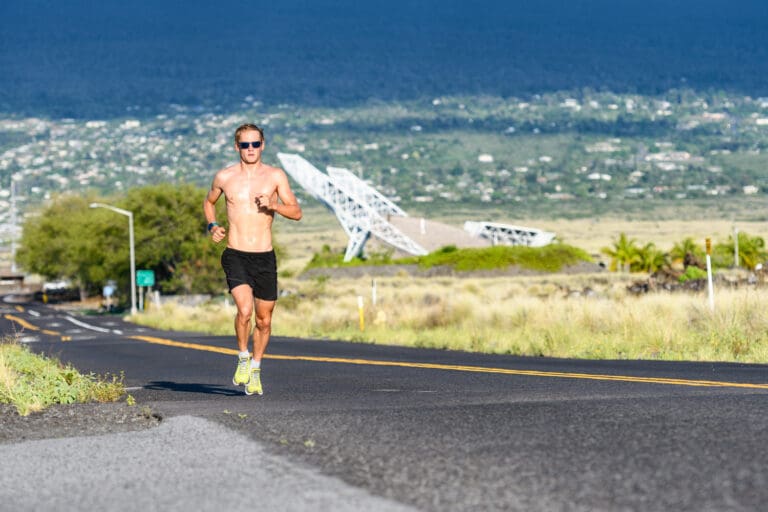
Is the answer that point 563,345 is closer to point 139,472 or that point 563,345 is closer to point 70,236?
point 139,472

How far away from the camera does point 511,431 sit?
8422 mm

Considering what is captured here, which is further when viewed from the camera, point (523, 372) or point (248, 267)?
point (523, 372)

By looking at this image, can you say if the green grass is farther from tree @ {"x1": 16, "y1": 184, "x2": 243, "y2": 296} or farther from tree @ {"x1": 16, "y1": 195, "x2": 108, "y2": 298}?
tree @ {"x1": 16, "y1": 195, "x2": 108, "y2": 298}

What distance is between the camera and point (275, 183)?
11.8 metres

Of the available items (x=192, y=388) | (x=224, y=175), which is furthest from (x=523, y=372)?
(x=224, y=175)

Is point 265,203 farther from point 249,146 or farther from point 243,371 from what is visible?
point 243,371

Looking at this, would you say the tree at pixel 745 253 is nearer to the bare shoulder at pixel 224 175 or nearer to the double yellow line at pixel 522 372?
the double yellow line at pixel 522 372

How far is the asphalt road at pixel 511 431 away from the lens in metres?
6.34

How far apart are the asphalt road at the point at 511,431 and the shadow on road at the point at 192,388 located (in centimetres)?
2

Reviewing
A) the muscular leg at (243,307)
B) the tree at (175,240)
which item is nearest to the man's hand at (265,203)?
the muscular leg at (243,307)

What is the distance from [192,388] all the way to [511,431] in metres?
6.11

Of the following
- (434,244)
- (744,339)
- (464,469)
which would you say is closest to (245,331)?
(464,469)

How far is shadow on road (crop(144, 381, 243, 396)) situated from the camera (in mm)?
12987

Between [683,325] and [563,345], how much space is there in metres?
2.80
